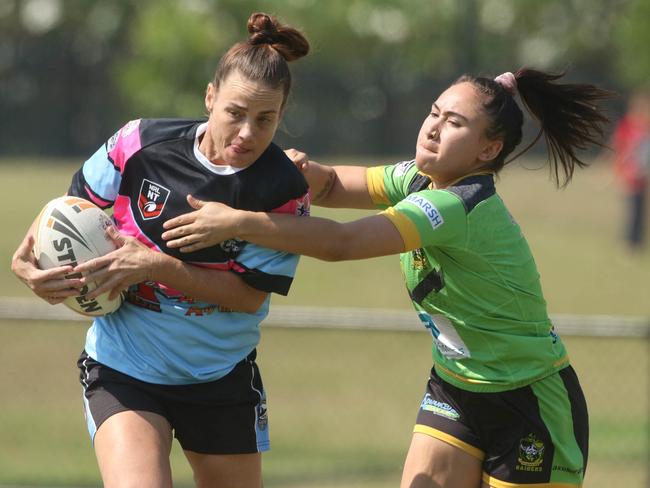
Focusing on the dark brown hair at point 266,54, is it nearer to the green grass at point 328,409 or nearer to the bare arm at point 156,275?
the bare arm at point 156,275

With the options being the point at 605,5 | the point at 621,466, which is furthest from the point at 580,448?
the point at 605,5

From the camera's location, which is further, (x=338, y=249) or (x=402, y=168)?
(x=402, y=168)

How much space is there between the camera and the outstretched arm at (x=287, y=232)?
13.4 feet

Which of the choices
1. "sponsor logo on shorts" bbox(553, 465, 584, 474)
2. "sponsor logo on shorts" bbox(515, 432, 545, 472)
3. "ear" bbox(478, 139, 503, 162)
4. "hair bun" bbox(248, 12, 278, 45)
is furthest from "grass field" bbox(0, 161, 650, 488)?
"hair bun" bbox(248, 12, 278, 45)

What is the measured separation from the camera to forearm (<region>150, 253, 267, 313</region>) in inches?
165

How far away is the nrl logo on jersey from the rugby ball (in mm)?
131

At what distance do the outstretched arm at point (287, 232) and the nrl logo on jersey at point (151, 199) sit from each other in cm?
14

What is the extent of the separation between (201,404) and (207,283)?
0.51 metres

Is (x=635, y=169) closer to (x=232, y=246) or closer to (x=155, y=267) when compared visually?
(x=232, y=246)

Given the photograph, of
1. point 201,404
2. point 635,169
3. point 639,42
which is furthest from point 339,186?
point 639,42

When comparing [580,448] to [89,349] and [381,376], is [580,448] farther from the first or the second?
[381,376]

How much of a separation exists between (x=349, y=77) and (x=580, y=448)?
94.2 feet

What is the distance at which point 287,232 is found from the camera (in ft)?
13.5

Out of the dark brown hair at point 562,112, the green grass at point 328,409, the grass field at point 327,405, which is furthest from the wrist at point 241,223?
the grass field at point 327,405
